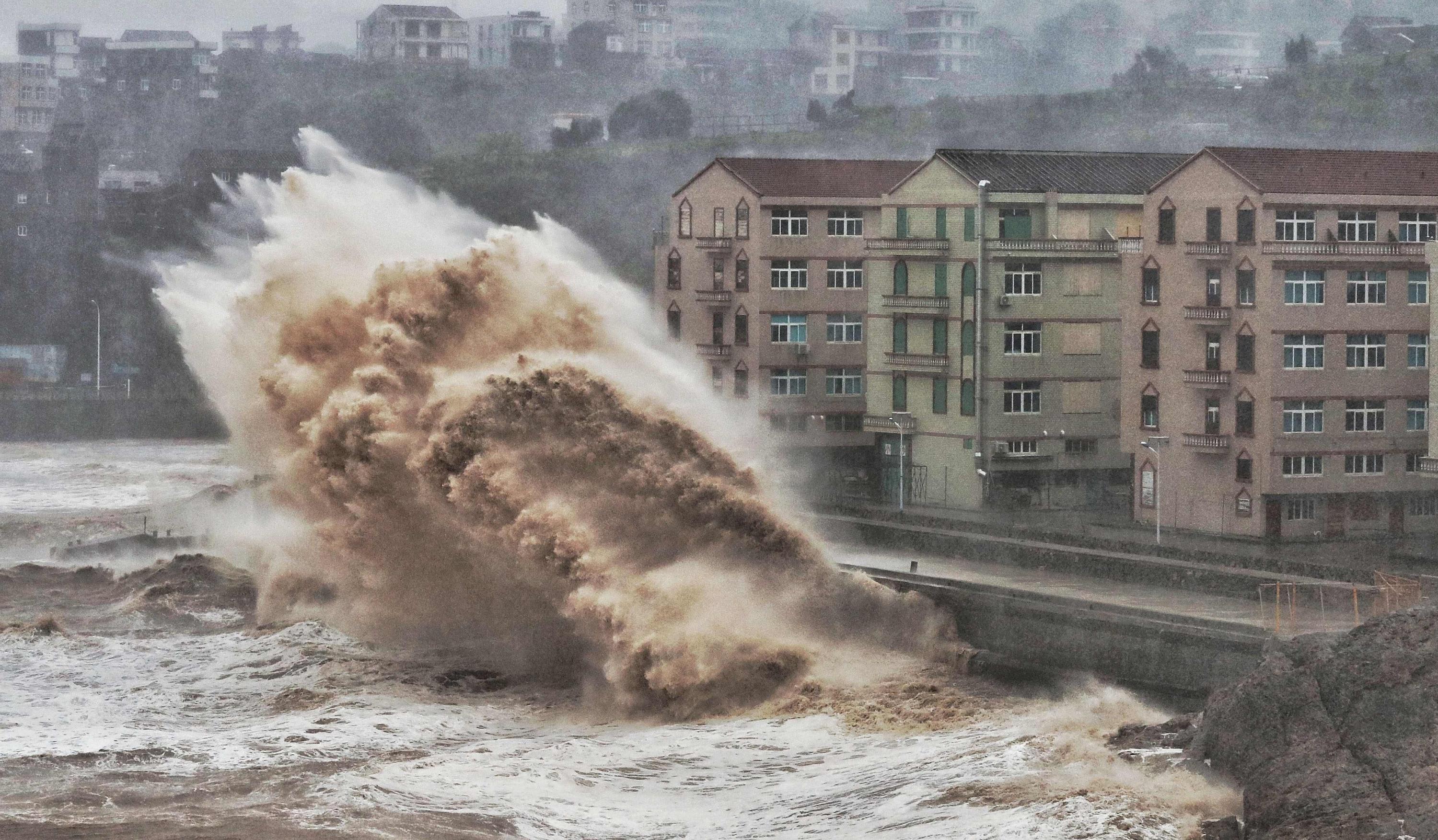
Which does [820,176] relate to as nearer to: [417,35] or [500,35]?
[417,35]

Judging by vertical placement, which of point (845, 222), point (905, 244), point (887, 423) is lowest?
point (887, 423)

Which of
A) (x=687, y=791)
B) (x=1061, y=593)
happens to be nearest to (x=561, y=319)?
(x=1061, y=593)

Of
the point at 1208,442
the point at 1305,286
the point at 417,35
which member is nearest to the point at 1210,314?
the point at 1305,286

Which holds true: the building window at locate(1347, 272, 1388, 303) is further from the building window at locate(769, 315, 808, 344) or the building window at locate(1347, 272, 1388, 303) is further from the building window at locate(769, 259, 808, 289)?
the building window at locate(769, 315, 808, 344)

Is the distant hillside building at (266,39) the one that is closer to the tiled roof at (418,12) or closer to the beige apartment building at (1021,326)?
the tiled roof at (418,12)

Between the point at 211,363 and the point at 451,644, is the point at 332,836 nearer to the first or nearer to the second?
the point at 451,644

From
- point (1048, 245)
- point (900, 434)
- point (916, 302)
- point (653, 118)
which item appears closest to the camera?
point (1048, 245)

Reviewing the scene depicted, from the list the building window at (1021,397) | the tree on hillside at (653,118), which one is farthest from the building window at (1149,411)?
the tree on hillside at (653,118)

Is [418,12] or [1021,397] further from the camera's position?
[418,12]
